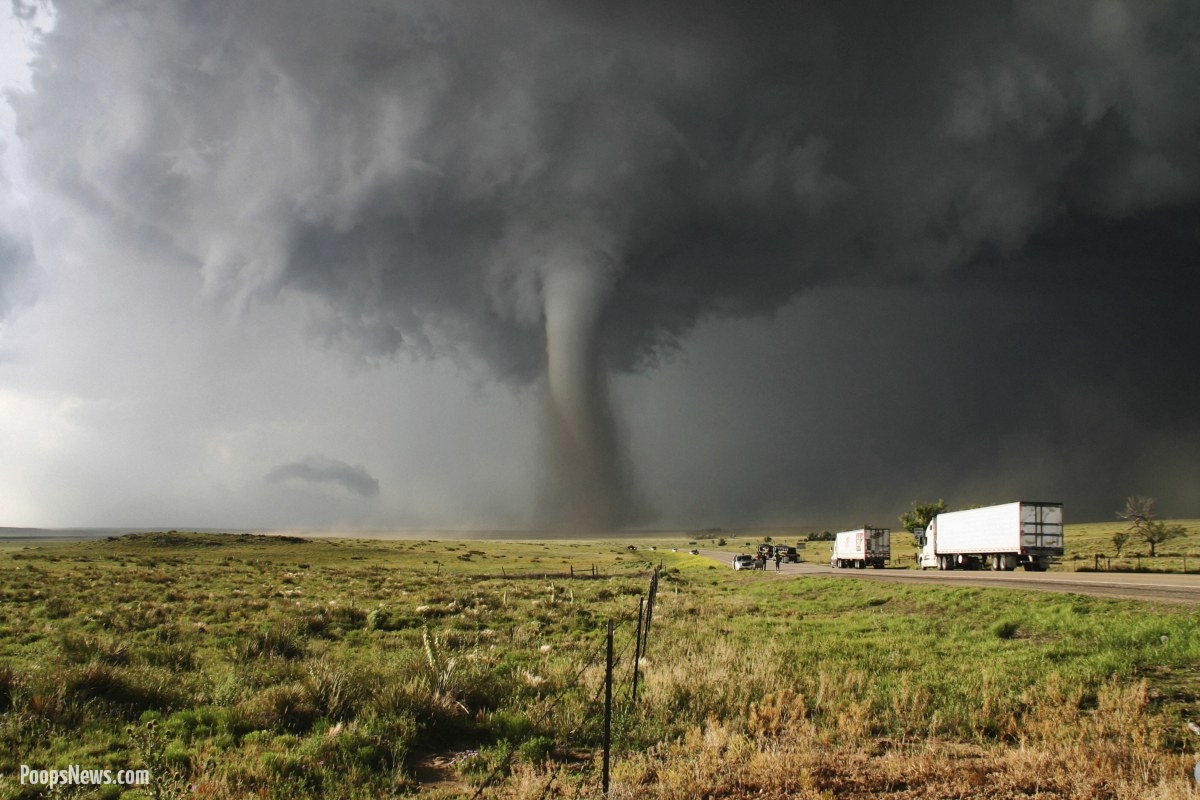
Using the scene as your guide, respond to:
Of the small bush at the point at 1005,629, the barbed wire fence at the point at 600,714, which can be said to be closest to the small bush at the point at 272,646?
the barbed wire fence at the point at 600,714

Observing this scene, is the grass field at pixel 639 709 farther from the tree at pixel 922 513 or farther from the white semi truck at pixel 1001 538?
the tree at pixel 922 513

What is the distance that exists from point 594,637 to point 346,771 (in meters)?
12.9

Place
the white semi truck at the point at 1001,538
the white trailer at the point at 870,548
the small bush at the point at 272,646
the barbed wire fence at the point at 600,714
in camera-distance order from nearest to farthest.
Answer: the barbed wire fence at the point at 600,714 < the small bush at the point at 272,646 < the white semi truck at the point at 1001,538 < the white trailer at the point at 870,548

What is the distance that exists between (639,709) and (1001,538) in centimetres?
4333

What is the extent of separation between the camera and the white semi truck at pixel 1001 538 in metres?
43.0

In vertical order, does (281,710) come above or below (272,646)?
above

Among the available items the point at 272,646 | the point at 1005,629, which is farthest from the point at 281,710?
the point at 1005,629

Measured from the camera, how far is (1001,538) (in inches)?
1769

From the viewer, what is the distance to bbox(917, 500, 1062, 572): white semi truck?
141ft

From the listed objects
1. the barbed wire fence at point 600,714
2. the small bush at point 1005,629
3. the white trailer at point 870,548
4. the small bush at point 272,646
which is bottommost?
the white trailer at point 870,548

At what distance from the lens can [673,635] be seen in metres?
19.7

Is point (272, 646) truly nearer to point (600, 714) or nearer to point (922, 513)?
point (600, 714)

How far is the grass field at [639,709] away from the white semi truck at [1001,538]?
980 inches

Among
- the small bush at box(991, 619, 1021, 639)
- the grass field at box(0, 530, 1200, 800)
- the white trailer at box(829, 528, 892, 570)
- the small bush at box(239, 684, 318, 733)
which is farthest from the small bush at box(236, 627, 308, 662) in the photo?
the white trailer at box(829, 528, 892, 570)
